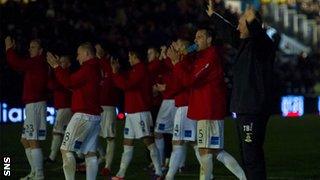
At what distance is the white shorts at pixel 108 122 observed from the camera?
14773mm

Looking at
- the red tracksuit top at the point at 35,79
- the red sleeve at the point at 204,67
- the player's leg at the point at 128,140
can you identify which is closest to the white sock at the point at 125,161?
the player's leg at the point at 128,140

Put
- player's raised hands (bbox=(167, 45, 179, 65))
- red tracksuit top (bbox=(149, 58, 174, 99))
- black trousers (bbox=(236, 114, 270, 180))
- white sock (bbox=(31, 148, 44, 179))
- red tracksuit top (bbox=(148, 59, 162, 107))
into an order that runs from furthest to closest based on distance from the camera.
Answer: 1. red tracksuit top (bbox=(148, 59, 162, 107))
2. red tracksuit top (bbox=(149, 58, 174, 99))
3. white sock (bbox=(31, 148, 44, 179))
4. player's raised hands (bbox=(167, 45, 179, 65))
5. black trousers (bbox=(236, 114, 270, 180))

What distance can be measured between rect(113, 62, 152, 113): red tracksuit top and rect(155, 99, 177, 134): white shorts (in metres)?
0.59

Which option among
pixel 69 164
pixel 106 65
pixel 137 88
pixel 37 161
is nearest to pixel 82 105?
pixel 69 164

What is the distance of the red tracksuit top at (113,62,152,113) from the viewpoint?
506 inches

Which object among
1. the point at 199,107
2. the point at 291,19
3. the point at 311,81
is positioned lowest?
the point at 199,107

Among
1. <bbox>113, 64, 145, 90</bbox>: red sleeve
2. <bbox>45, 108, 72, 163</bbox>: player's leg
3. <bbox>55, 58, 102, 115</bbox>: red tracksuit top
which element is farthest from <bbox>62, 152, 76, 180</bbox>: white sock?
<bbox>45, 108, 72, 163</bbox>: player's leg

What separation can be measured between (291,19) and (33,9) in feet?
133

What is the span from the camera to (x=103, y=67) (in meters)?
13.4

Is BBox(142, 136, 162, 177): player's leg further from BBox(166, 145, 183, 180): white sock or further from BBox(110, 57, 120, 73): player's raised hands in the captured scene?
BBox(110, 57, 120, 73): player's raised hands

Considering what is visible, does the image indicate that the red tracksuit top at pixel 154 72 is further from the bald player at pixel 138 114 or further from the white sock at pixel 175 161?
the white sock at pixel 175 161

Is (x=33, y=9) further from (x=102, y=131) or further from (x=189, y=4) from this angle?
(x=102, y=131)

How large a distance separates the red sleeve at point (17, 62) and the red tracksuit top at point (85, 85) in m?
1.67

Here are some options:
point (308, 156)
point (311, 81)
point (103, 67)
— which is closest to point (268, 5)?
point (311, 81)
